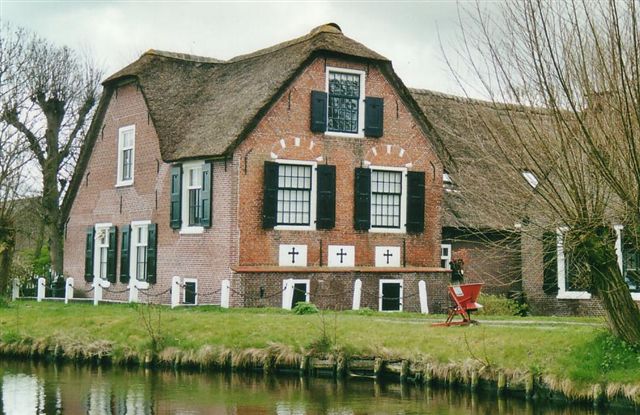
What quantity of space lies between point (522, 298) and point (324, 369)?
43.0ft

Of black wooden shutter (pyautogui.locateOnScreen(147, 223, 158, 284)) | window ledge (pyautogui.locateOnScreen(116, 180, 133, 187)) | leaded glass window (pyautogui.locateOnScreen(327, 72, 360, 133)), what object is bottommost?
black wooden shutter (pyautogui.locateOnScreen(147, 223, 158, 284))

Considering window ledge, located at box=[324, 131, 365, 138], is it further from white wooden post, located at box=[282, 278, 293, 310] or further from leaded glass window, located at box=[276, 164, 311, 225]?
white wooden post, located at box=[282, 278, 293, 310]

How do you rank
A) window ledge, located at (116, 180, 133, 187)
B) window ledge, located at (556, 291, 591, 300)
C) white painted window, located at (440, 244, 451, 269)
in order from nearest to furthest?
window ledge, located at (556, 291, 591, 300) → window ledge, located at (116, 180, 133, 187) → white painted window, located at (440, 244, 451, 269)

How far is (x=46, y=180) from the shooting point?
131 ft

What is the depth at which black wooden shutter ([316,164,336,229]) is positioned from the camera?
92.2 feet

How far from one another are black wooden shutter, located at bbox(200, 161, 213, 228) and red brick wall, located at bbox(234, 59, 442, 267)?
1.15m

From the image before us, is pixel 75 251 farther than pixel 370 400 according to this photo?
Yes

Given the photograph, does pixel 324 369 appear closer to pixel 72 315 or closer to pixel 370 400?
pixel 370 400

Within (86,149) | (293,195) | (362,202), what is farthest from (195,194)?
(86,149)

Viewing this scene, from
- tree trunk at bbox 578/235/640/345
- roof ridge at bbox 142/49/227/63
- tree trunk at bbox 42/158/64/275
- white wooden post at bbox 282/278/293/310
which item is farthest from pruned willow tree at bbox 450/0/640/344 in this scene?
tree trunk at bbox 42/158/64/275

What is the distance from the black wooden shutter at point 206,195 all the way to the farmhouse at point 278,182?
6 centimetres

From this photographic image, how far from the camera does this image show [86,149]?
3394 centimetres

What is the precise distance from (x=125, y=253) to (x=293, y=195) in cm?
642

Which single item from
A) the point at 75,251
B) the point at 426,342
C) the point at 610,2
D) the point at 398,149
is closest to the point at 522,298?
the point at 398,149
